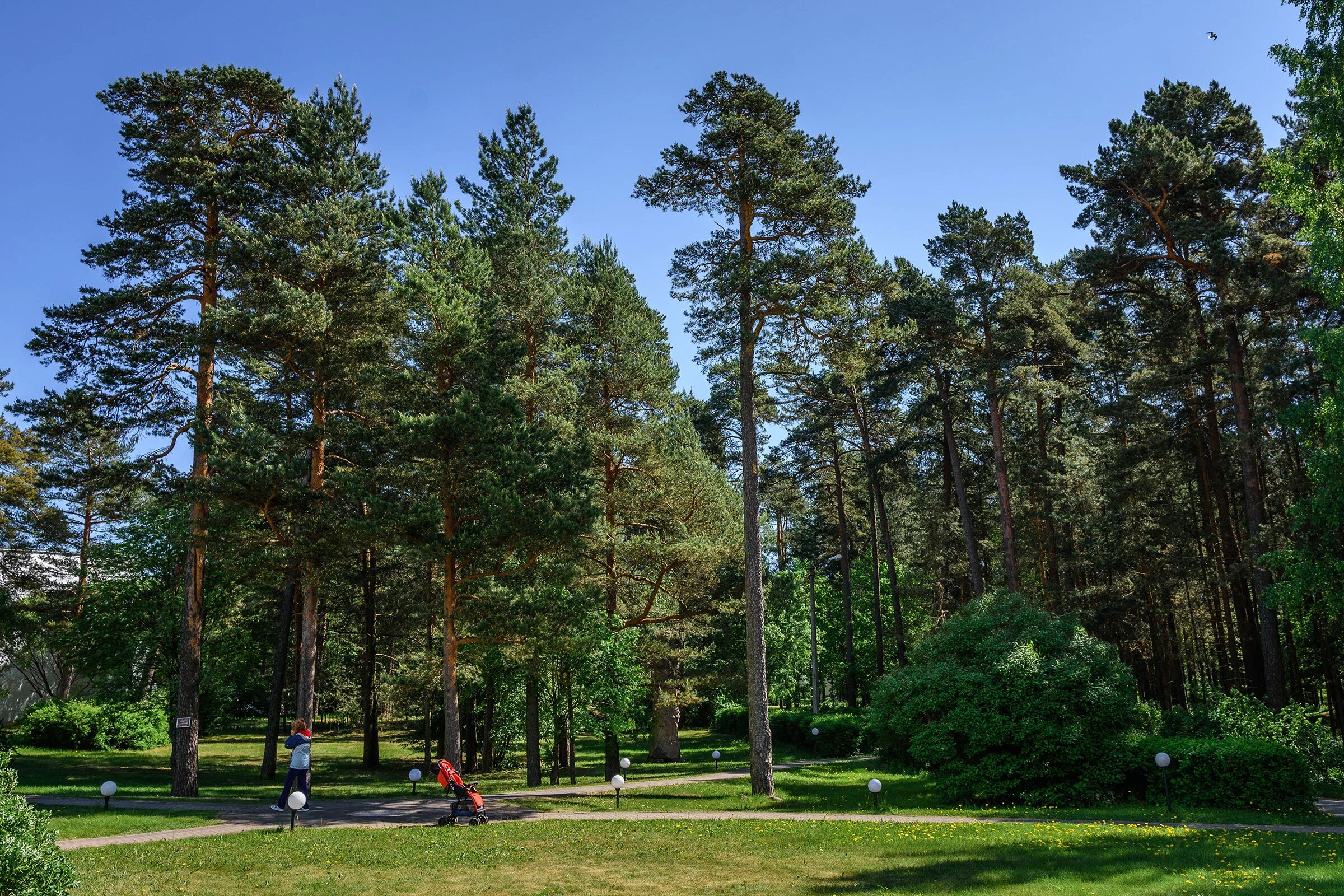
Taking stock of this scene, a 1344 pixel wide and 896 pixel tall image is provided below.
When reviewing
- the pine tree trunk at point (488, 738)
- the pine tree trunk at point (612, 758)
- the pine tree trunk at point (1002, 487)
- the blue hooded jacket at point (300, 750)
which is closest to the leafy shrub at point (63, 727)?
the pine tree trunk at point (488, 738)

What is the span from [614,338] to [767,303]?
20.3 feet

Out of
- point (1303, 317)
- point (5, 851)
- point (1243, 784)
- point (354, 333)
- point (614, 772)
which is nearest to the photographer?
point (5, 851)

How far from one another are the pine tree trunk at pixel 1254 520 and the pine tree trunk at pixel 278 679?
25.9 m

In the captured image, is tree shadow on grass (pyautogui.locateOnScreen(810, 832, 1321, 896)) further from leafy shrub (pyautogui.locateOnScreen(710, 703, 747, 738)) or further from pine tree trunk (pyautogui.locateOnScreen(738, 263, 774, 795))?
leafy shrub (pyautogui.locateOnScreen(710, 703, 747, 738))

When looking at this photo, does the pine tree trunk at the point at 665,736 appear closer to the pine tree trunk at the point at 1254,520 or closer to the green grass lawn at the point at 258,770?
the green grass lawn at the point at 258,770

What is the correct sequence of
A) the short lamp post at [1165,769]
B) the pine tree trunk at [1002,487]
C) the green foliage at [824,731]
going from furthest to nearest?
the green foliage at [824,731] → the pine tree trunk at [1002,487] → the short lamp post at [1165,769]

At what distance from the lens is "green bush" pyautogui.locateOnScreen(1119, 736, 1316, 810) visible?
14297 millimetres

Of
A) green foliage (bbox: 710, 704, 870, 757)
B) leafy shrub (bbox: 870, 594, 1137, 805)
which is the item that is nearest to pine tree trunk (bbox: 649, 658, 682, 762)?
green foliage (bbox: 710, 704, 870, 757)

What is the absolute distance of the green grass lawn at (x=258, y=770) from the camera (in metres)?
19.9

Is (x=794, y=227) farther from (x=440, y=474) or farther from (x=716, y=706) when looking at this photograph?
(x=716, y=706)

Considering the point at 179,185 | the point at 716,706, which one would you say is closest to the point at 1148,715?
the point at 179,185

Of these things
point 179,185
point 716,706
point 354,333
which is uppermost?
point 179,185

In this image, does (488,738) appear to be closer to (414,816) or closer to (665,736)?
(665,736)

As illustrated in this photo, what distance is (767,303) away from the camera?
764 inches
